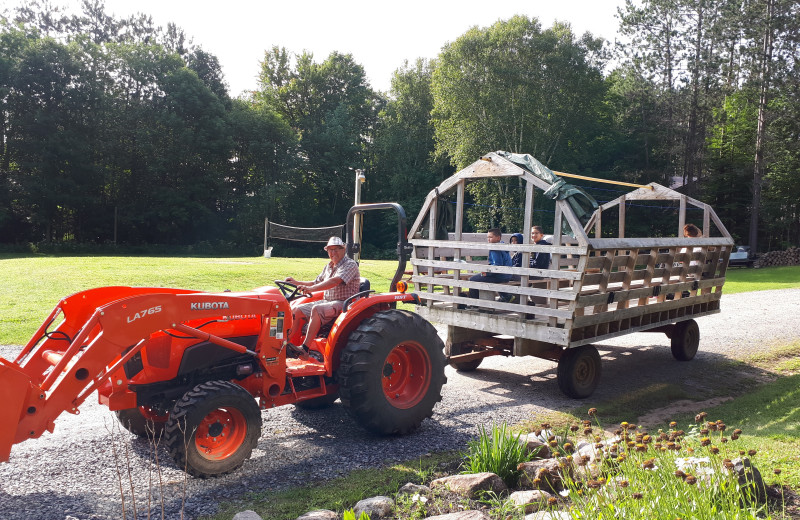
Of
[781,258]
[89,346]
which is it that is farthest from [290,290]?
[781,258]

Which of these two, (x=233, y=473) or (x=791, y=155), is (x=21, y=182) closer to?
(x=233, y=473)

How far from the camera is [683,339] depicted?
8867 millimetres

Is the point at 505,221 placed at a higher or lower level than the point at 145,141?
lower

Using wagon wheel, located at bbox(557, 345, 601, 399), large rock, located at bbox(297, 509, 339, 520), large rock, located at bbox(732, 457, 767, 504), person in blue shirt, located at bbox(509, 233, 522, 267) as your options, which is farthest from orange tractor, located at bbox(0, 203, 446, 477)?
large rock, located at bbox(732, 457, 767, 504)

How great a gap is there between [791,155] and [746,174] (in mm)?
2237

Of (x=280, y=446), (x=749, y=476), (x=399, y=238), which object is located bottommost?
(x=280, y=446)

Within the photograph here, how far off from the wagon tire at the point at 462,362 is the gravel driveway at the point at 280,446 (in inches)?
4.9

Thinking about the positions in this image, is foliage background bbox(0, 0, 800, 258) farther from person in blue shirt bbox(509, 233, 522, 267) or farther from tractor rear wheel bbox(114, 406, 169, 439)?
tractor rear wheel bbox(114, 406, 169, 439)

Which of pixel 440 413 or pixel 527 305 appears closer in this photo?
pixel 440 413

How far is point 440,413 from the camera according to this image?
241 inches

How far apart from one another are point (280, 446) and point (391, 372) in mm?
1218

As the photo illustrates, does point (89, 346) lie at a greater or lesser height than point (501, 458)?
greater

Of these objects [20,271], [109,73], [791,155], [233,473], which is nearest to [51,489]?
[233,473]

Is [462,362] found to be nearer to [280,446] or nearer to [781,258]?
[280,446]
